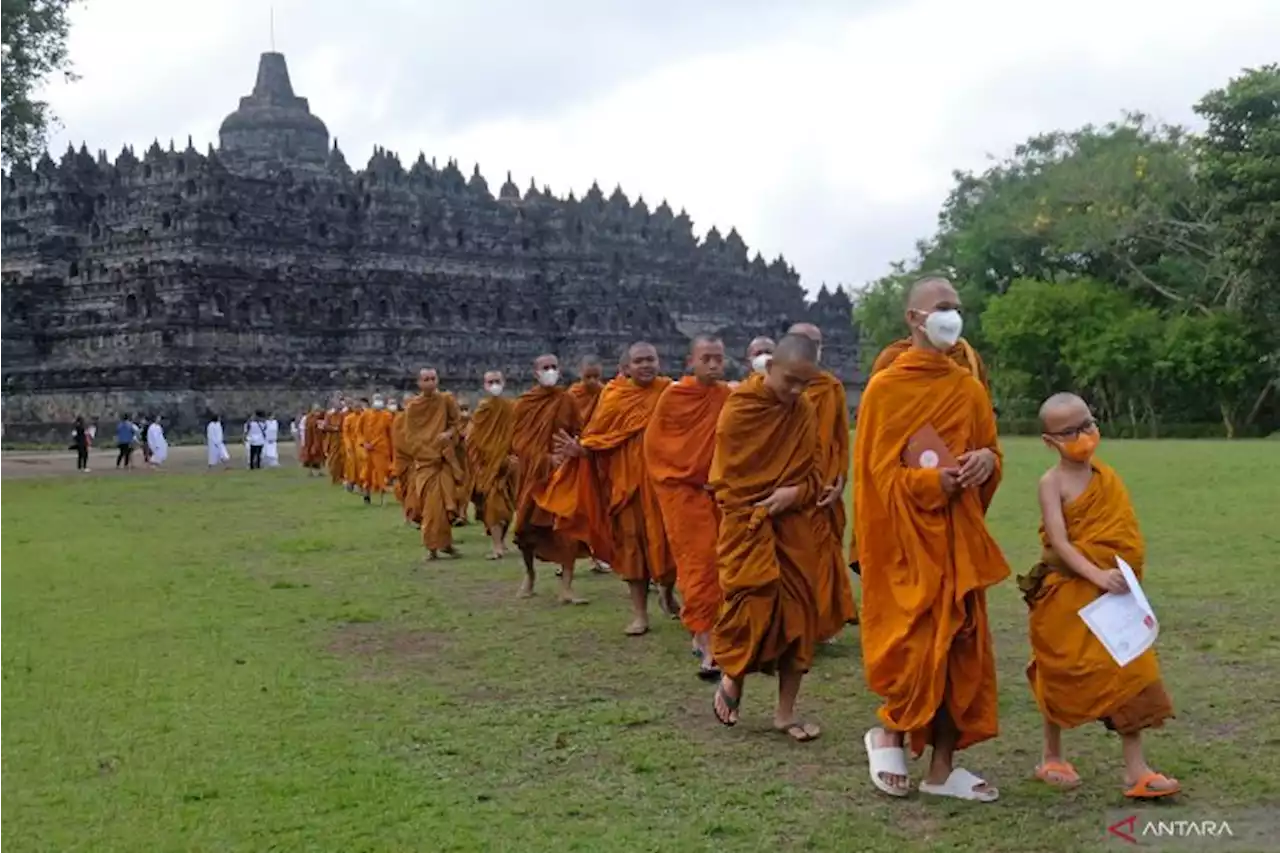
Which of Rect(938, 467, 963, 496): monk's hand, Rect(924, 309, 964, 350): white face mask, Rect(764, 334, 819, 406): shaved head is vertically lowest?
Rect(938, 467, 963, 496): monk's hand

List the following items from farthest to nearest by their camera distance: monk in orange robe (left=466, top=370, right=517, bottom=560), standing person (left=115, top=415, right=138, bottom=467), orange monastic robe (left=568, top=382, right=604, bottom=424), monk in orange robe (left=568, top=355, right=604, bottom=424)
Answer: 1. standing person (left=115, top=415, right=138, bottom=467)
2. monk in orange robe (left=466, top=370, right=517, bottom=560)
3. orange monastic robe (left=568, top=382, right=604, bottom=424)
4. monk in orange robe (left=568, top=355, right=604, bottom=424)

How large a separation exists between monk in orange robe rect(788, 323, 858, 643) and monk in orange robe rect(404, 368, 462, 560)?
550 centimetres

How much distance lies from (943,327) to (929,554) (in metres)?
0.86

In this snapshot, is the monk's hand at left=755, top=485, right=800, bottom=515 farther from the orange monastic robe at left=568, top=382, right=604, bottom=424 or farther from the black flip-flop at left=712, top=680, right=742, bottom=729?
the orange monastic robe at left=568, top=382, right=604, bottom=424

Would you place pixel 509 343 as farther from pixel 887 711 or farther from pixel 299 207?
pixel 887 711

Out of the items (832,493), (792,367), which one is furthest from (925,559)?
(832,493)

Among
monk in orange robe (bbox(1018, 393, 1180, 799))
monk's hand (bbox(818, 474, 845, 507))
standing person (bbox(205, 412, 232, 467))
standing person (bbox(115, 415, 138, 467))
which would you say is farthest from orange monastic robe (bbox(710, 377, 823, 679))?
standing person (bbox(115, 415, 138, 467))

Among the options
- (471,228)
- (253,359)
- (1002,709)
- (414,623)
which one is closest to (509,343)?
(471,228)

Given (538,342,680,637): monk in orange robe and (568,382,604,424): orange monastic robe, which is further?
(568,382,604,424): orange monastic robe

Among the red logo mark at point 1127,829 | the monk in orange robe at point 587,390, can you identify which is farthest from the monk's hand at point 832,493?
the monk in orange robe at point 587,390

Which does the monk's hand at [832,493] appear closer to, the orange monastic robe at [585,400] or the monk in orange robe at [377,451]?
the orange monastic robe at [585,400]

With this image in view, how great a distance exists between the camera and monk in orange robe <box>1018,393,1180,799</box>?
5.43m

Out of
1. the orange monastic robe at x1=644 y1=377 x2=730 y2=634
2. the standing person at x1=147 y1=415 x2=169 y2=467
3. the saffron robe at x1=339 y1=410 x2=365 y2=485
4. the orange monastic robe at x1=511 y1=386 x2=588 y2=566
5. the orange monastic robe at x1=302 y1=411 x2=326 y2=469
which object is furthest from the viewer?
the standing person at x1=147 y1=415 x2=169 y2=467

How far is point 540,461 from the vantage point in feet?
37.5
